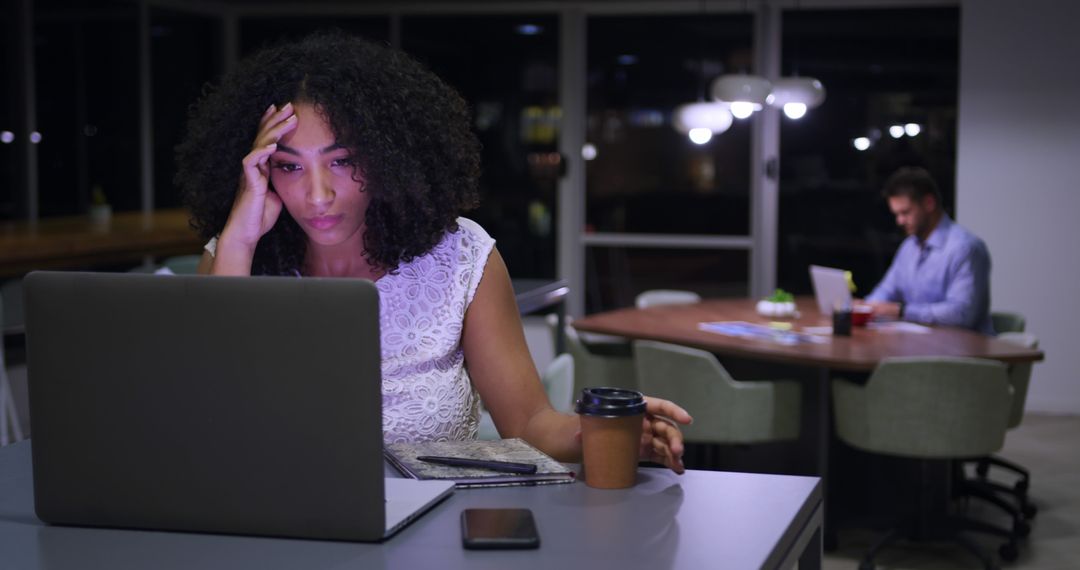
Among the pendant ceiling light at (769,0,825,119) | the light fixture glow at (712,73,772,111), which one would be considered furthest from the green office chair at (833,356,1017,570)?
the pendant ceiling light at (769,0,825,119)

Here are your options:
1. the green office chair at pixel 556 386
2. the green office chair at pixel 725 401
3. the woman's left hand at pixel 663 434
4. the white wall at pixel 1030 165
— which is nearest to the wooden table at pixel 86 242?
the green office chair at pixel 556 386

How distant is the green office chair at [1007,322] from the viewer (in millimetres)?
5493

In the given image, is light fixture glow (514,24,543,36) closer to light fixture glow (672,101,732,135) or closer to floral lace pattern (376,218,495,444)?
light fixture glow (672,101,732,135)

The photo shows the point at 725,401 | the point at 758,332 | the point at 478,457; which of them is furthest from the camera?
the point at 758,332

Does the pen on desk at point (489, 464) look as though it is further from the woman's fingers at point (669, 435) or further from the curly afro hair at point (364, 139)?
the curly afro hair at point (364, 139)

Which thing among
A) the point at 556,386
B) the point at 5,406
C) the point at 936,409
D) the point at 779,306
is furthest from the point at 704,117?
the point at 5,406

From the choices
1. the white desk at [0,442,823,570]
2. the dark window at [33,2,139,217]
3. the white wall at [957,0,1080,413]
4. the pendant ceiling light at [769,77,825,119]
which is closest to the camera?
the white desk at [0,442,823,570]

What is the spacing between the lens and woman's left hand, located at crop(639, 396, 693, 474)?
1534 mm

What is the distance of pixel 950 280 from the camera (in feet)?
17.3

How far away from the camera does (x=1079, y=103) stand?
6.92 meters

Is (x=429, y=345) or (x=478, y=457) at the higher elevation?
(x=429, y=345)

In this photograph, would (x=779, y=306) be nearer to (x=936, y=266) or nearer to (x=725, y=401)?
(x=936, y=266)

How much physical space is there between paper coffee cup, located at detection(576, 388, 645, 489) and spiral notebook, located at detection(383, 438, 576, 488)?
49mm

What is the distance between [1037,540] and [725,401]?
1369 millimetres
